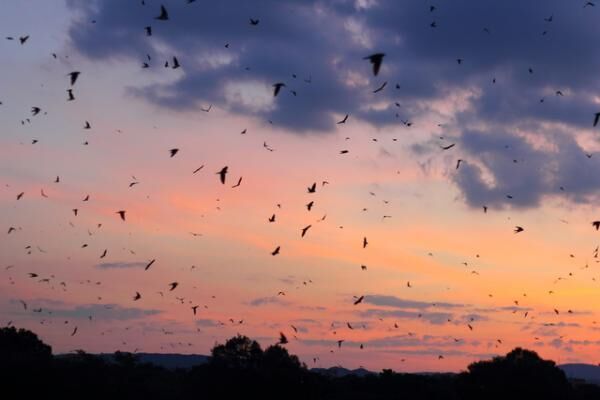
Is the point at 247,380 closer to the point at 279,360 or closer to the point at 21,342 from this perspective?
the point at 279,360

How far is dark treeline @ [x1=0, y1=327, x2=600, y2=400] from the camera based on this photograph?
106500 mm

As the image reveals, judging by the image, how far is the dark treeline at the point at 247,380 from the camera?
4193 inches

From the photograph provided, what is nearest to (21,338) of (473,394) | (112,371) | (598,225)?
(112,371)

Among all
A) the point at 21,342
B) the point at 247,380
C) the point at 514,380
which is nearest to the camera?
the point at 247,380

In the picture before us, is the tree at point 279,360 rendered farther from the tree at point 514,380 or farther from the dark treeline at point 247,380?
the tree at point 514,380

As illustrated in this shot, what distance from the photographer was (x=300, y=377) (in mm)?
125375

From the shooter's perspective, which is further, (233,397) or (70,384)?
(233,397)

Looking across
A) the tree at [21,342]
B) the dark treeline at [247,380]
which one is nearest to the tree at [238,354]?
the dark treeline at [247,380]

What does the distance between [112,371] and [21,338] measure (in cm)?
3474

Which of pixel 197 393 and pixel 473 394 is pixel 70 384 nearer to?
pixel 197 393

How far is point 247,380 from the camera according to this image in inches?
4943

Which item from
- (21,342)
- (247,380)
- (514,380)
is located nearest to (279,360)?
(247,380)

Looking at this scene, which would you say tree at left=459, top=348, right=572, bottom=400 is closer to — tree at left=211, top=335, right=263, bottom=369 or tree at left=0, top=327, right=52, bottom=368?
tree at left=211, top=335, right=263, bottom=369

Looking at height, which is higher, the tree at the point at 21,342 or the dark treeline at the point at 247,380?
the tree at the point at 21,342
